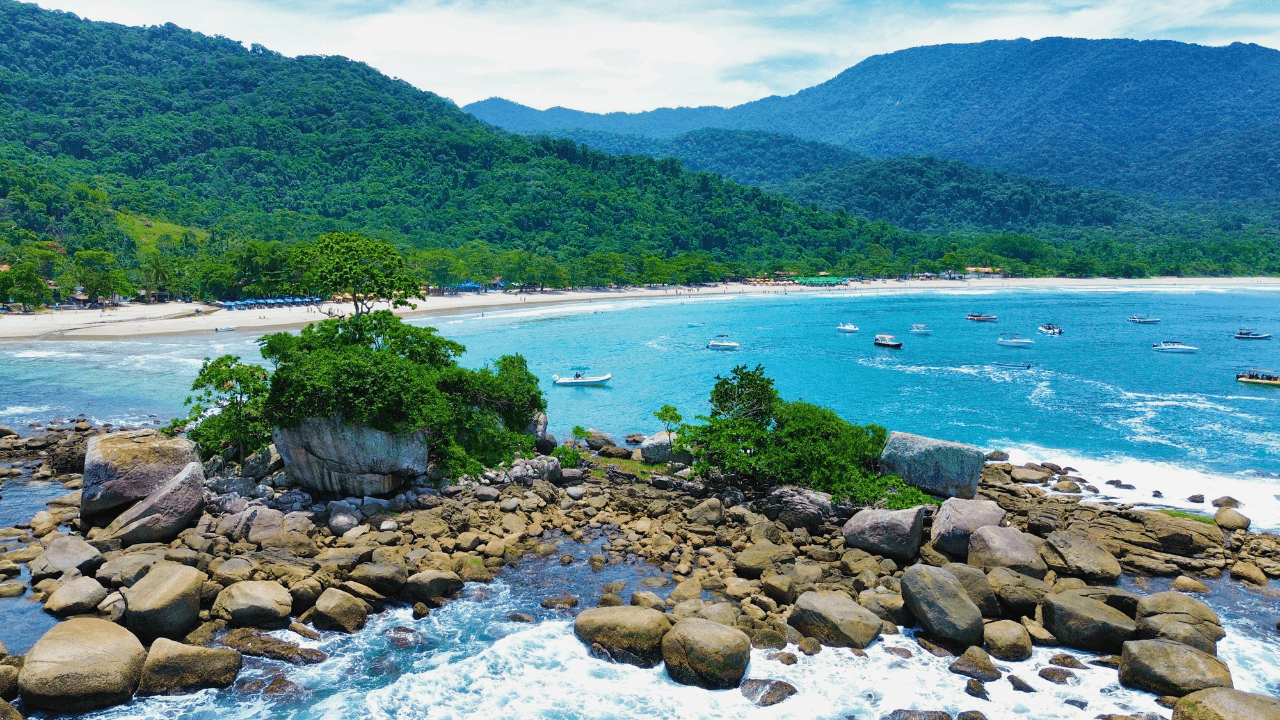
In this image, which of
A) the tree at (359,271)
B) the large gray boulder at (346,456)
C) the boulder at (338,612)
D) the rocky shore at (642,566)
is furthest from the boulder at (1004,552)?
the tree at (359,271)

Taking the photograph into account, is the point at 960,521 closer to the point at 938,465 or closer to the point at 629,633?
the point at 938,465

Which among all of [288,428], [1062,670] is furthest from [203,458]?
[1062,670]

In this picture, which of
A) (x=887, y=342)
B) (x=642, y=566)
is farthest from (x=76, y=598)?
(x=887, y=342)

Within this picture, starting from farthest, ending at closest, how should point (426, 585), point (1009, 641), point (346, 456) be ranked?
1. point (346, 456)
2. point (426, 585)
3. point (1009, 641)

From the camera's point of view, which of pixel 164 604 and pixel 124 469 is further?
pixel 124 469

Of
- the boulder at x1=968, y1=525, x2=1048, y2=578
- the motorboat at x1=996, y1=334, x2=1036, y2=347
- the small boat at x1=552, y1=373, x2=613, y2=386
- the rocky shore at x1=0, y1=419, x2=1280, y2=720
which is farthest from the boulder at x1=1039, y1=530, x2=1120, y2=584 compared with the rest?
the motorboat at x1=996, y1=334, x2=1036, y2=347

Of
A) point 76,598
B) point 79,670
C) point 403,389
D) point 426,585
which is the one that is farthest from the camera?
point 403,389

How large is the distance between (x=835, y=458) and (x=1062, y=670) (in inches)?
361

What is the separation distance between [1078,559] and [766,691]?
31.9 ft

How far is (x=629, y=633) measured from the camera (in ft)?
51.1

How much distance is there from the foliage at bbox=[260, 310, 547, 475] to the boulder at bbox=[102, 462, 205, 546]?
288cm

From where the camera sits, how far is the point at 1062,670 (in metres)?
14.8

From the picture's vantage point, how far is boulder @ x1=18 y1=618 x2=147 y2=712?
525 inches

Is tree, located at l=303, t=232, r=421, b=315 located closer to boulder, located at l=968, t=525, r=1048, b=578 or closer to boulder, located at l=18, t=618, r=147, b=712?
boulder, located at l=18, t=618, r=147, b=712
